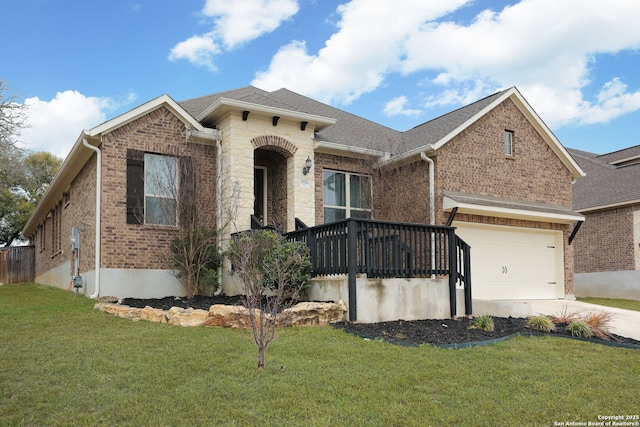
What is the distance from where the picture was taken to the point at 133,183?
1239 centimetres

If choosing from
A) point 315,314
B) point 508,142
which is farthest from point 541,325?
point 508,142

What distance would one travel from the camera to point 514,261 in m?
15.8

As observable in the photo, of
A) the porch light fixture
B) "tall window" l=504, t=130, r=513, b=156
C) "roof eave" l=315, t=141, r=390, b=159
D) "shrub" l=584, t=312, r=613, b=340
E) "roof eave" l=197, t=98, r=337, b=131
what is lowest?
"shrub" l=584, t=312, r=613, b=340

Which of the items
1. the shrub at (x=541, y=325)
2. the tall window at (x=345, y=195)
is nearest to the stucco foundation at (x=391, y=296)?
the shrub at (x=541, y=325)

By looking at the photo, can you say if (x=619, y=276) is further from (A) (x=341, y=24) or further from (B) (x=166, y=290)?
(B) (x=166, y=290)

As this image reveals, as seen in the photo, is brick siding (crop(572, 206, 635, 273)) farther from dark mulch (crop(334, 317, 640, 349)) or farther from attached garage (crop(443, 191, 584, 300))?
dark mulch (crop(334, 317, 640, 349))

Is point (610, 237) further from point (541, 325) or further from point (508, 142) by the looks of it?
point (541, 325)

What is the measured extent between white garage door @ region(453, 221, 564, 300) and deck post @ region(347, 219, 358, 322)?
19.3ft

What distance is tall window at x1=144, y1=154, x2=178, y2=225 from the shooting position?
492 inches

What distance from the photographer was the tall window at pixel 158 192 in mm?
12492

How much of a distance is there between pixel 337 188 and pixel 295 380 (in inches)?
377

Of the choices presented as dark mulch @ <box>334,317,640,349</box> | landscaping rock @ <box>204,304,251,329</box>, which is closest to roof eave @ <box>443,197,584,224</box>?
dark mulch @ <box>334,317,640,349</box>

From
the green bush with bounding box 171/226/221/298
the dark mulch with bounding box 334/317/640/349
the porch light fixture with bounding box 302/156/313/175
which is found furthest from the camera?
the porch light fixture with bounding box 302/156/313/175

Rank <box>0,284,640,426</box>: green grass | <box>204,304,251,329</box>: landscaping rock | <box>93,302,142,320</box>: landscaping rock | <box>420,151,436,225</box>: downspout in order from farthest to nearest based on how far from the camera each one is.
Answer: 1. <box>420,151,436,225</box>: downspout
2. <box>93,302,142,320</box>: landscaping rock
3. <box>204,304,251,329</box>: landscaping rock
4. <box>0,284,640,426</box>: green grass
